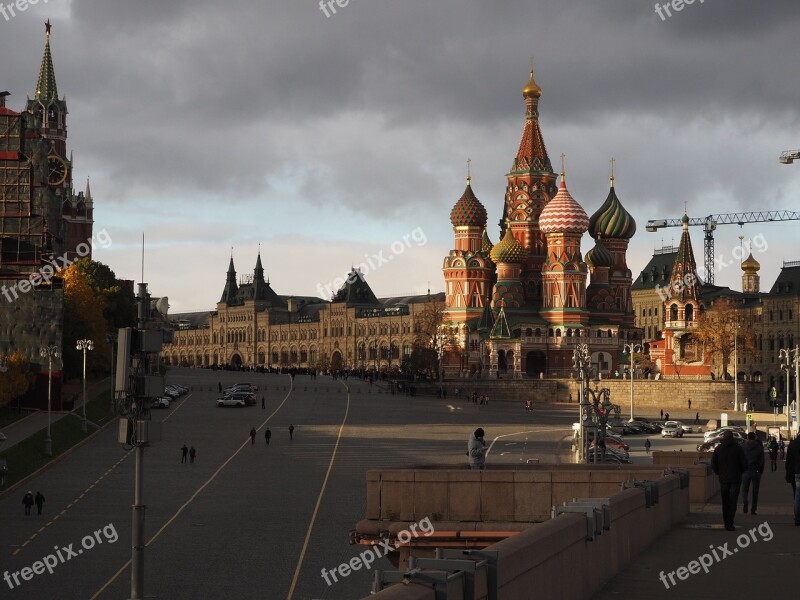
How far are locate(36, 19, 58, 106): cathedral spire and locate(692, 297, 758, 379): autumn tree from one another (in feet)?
253

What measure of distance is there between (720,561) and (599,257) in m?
134

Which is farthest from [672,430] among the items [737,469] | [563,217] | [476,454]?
[737,469]

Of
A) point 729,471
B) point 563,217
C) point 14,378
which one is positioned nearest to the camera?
point 729,471

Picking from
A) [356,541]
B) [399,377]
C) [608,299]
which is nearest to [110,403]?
[399,377]

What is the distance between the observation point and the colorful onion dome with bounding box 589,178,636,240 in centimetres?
15175

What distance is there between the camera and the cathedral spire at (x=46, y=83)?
16512 cm

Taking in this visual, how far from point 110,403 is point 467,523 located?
77950 mm

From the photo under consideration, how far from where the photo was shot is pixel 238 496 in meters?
55.5

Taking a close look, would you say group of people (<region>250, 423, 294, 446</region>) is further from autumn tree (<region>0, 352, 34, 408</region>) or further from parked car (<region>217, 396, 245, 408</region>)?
parked car (<region>217, 396, 245, 408</region>)

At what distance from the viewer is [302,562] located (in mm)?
40281

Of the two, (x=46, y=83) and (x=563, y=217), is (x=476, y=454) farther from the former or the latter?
(x=46, y=83)

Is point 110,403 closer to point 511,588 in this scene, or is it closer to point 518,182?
point 518,182
